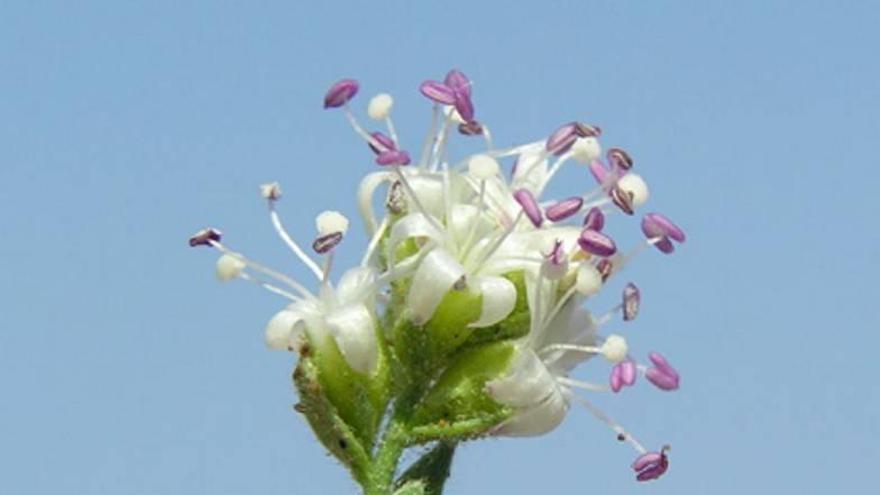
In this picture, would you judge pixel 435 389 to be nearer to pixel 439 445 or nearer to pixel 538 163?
pixel 439 445

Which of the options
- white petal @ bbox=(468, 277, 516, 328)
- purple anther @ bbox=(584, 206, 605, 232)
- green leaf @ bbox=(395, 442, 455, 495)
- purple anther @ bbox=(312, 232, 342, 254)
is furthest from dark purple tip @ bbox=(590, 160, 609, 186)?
green leaf @ bbox=(395, 442, 455, 495)

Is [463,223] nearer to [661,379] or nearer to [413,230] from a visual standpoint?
[413,230]

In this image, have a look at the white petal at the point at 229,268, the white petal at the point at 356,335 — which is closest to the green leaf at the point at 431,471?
the white petal at the point at 356,335

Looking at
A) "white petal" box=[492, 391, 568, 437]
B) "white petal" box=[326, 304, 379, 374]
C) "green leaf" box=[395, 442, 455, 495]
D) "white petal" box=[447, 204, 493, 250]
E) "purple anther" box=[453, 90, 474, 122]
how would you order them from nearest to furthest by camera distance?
"green leaf" box=[395, 442, 455, 495], "white petal" box=[326, 304, 379, 374], "white petal" box=[492, 391, 568, 437], "white petal" box=[447, 204, 493, 250], "purple anther" box=[453, 90, 474, 122]

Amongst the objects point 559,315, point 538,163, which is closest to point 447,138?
point 538,163

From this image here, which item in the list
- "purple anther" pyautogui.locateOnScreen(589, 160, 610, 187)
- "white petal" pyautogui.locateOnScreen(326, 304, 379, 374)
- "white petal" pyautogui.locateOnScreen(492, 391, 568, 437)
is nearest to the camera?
"white petal" pyautogui.locateOnScreen(326, 304, 379, 374)

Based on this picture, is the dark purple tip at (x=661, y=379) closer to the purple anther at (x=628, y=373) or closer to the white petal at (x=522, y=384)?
the purple anther at (x=628, y=373)

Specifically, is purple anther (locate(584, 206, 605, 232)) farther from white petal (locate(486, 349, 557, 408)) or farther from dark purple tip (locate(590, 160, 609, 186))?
white petal (locate(486, 349, 557, 408))
